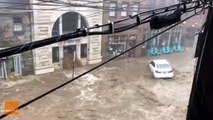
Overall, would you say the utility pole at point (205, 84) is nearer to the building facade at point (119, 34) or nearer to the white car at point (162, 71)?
the white car at point (162, 71)

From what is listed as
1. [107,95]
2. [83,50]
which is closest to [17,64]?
[83,50]

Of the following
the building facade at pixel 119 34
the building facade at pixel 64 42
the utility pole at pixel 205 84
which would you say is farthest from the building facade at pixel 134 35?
the utility pole at pixel 205 84

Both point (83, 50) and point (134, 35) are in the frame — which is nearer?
point (83, 50)

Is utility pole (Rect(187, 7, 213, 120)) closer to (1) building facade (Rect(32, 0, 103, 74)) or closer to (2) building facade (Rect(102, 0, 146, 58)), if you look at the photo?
(1) building facade (Rect(32, 0, 103, 74))

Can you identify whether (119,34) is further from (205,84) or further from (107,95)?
(205,84)

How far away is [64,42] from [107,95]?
25.9ft

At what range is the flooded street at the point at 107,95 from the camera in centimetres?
1669

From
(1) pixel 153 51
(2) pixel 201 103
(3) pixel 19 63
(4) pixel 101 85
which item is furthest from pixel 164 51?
(2) pixel 201 103

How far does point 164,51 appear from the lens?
31156 millimetres

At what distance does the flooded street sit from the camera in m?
16.7

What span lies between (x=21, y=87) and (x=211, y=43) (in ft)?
62.2

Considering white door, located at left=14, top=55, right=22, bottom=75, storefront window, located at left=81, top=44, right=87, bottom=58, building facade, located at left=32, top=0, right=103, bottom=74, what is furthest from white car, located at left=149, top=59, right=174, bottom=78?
white door, located at left=14, top=55, right=22, bottom=75

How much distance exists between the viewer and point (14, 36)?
20.9 m

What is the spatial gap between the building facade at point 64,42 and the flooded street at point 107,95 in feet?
4.61
